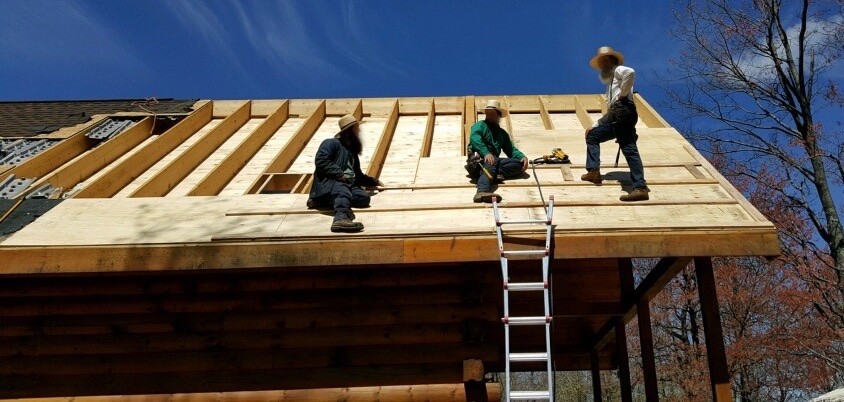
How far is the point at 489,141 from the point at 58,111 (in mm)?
7757

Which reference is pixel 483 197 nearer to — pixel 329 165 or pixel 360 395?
pixel 329 165

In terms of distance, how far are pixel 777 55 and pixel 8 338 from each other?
565 inches

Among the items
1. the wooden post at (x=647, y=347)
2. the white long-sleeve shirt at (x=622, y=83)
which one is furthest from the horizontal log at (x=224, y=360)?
the white long-sleeve shirt at (x=622, y=83)

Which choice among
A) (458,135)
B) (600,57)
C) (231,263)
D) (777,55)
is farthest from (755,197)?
(231,263)

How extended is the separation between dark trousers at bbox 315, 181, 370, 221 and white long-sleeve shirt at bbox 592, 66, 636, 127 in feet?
7.25

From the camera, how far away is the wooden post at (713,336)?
387 centimetres

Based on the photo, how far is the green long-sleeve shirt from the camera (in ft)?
16.4

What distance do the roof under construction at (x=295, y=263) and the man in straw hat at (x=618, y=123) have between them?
13 centimetres

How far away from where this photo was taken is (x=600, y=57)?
4797mm

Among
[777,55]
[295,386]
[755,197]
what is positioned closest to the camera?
[295,386]

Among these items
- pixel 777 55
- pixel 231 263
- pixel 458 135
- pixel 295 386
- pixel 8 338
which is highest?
pixel 777 55

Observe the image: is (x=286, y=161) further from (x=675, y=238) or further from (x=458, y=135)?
(x=675, y=238)

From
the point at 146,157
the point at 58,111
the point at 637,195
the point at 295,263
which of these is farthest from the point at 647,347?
the point at 58,111

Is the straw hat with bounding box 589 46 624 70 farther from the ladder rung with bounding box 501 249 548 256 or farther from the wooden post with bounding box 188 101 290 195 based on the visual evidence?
the wooden post with bounding box 188 101 290 195
